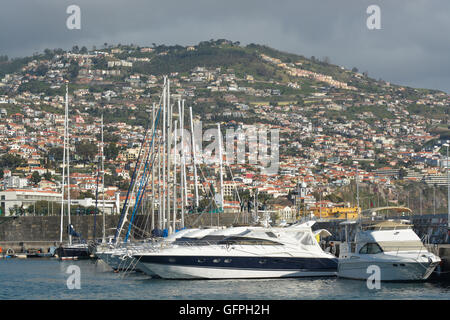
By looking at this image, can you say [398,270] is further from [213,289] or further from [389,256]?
[213,289]

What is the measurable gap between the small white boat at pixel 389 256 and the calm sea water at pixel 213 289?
12.0 inches

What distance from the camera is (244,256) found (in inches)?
1019

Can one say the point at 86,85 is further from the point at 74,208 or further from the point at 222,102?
the point at 74,208

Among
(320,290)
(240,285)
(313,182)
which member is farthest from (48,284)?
(313,182)

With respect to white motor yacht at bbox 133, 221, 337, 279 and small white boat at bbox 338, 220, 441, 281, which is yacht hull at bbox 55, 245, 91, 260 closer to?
white motor yacht at bbox 133, 221, 337, 279

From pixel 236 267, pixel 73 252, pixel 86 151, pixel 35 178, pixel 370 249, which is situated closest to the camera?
pixel 370 249

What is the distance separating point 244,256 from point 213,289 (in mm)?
2440

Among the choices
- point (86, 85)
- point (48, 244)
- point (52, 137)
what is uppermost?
point (86, 85)

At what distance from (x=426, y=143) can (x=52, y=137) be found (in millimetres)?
68020

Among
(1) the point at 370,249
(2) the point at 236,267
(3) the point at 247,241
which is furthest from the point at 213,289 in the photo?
(1) the point at 370,249

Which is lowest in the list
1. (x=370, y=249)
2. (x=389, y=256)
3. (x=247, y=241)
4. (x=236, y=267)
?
(x=236, y=267)

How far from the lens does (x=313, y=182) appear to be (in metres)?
115

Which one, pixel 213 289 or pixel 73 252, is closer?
pixel 213 289

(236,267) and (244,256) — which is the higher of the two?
(244,256)
